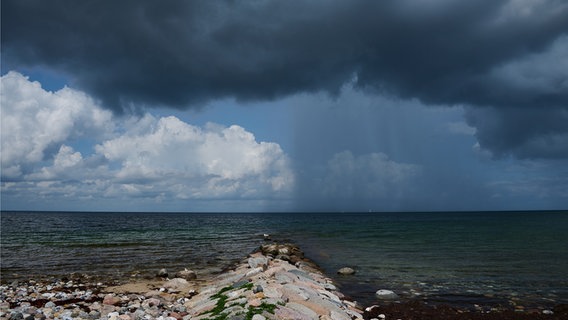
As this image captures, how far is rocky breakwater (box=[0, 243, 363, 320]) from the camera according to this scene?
1347cm

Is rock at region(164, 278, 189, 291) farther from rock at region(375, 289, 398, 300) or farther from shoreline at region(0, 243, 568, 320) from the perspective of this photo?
rock at region(375, 289, 398, 300)

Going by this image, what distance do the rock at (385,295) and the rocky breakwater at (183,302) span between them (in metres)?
2.16

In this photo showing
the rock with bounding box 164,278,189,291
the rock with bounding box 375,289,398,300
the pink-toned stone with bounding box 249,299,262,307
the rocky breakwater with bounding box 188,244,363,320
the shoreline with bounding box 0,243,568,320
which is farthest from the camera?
the rock with bounding box 164,278,189,291

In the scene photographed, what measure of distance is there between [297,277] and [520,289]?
13.1m

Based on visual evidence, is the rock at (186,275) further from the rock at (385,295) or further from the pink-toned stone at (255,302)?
the pink-toned stone at (255,302)

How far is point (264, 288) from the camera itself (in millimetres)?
15359

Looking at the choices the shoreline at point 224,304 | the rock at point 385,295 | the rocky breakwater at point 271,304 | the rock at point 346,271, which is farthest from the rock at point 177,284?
the rock at point 346,271

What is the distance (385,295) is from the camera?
2033 cm

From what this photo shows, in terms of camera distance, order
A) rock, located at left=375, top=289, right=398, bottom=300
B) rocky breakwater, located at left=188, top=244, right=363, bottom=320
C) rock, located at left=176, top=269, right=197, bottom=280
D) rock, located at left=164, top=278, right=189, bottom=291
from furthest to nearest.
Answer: rock, located at left=176, top=269, right=197, bottom=280 → rock, located at left=164, top=278, right=189, bottom=291 → rock, located at left=375, top=289, right=398, bottom=300 → rocky breakwater, located at left=188, top=244, right=363, bottom=320

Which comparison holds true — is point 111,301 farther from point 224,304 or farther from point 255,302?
point 255,302

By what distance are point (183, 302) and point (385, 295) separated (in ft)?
34.5

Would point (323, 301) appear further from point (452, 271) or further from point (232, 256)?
point (232, 256)

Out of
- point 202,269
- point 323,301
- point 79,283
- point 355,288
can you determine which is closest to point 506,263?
point 355,288

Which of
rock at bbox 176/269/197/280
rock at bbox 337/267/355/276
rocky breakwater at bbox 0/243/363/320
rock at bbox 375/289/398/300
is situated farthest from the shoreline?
rock at bbox 337/267/355/276
